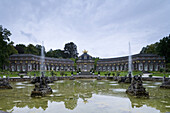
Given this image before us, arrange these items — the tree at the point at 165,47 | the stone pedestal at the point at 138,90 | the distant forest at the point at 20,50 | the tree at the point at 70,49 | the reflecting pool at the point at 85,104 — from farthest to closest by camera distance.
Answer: the tree at the point at 70,49 → the tree at the point at 165,47 → the distant forest at the point at 20,50 → the stone pedestal at the point at 138,90 → the reflecting pool at the point at 85,104

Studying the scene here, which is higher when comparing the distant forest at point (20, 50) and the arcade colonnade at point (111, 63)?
the distant forest at point (20, 50)

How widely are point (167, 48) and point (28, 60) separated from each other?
2032 inches

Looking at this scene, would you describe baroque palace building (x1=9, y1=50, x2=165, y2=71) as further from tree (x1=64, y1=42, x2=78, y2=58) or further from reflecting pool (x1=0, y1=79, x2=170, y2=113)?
reflecting pool (x1=0, y1=79, x2=170, y2=113)

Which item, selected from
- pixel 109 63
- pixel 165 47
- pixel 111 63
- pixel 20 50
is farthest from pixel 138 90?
pixel 20 50

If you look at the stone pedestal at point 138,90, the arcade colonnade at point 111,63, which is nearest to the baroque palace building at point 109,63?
the arcade colonnade at point 111,63

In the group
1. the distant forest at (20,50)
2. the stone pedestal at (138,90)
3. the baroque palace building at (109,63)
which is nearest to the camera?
the stone pedestal at (138,90)

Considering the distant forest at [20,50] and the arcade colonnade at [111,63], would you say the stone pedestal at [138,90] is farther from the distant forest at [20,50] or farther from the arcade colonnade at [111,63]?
the arcade colonnade at [111,63]

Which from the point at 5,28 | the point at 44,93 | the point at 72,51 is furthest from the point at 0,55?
the point at 72,51

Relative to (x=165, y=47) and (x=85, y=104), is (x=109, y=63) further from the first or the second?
(x=85, y=104)

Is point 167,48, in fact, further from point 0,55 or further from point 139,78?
point 0,55

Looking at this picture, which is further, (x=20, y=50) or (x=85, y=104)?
(x=20, y=50)

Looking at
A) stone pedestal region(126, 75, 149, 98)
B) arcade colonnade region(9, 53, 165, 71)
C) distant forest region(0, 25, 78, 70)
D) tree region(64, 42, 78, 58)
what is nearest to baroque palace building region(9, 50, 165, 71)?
arcade colonnade region(9, 53, 165, 71)

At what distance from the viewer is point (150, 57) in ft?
171

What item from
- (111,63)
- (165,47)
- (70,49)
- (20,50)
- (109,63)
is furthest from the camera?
(70,49)
